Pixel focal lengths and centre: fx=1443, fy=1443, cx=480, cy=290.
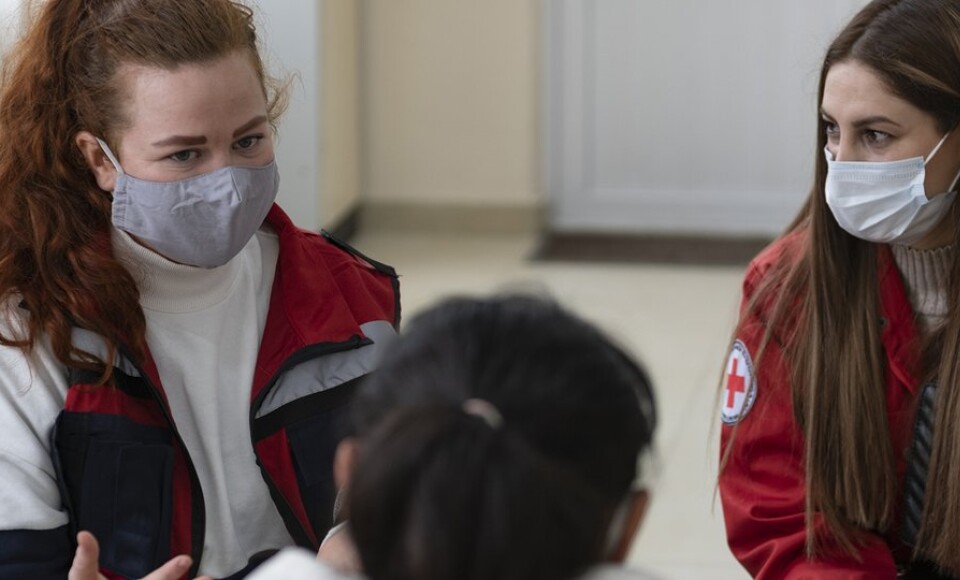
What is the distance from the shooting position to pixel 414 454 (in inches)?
37.3

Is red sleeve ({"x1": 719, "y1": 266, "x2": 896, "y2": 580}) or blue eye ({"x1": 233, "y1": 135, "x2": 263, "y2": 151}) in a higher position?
blue eye ({"x1": 233, "y1": 135, "x2": 263, "y2": 151})

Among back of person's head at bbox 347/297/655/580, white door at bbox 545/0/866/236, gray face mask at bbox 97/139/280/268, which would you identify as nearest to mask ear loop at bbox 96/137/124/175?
gray face mask at bbox 97/139/280/268

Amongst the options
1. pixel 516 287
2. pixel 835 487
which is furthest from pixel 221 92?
pixel 835 487

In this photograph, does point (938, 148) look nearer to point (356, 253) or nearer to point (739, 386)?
point (739, 386)

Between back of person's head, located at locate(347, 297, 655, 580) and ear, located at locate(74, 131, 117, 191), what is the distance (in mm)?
713

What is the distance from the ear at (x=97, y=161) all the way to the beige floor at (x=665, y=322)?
100 cm

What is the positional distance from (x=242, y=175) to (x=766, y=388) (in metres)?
0.69

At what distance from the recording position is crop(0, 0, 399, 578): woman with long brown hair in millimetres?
1562

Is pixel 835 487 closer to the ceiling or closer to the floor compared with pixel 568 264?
closer to the ceiling

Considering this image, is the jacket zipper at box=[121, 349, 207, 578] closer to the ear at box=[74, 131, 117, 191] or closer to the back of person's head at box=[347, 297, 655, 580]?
the ear at box=[74, 131, 117, 191]

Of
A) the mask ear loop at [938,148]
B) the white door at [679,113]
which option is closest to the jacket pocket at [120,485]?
the mask ear loop at [938,148]

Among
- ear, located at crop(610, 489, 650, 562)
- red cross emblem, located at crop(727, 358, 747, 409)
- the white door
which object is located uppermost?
ear, located at crop(610, 489, 650, 562)

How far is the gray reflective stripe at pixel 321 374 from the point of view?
1641mm

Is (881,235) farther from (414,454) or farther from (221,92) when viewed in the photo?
(414,454)
